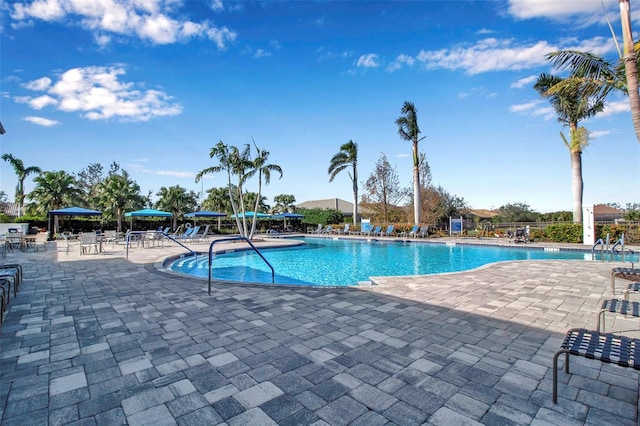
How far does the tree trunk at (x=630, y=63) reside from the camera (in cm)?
458

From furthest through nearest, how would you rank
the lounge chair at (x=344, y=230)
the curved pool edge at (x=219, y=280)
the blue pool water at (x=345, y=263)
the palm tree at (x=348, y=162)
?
1. the palm tree at (x=348, y=162)
2. the lounge chair at (x=344, y=230)
3. the blue pool water at (x=345, y=263)
4. the curved pool edge at (x=219, y=280)

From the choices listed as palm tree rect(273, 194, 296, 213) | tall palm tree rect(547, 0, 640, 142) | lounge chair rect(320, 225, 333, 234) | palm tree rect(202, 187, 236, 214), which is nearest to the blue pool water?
tall palm tree rect(547, 0, 640, 142)

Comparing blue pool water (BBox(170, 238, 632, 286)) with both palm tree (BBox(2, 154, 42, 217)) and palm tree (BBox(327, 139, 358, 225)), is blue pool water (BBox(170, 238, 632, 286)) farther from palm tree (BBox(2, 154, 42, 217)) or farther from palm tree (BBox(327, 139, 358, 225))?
palm tree (BBox(2, 154, 42, 217))

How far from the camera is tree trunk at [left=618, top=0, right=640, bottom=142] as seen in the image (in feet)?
15.0

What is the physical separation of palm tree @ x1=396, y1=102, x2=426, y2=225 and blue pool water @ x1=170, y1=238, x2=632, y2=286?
240 inches

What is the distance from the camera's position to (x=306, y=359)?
2863 millimetres

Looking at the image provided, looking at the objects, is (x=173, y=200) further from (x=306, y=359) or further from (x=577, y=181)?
(x=577, y=181)

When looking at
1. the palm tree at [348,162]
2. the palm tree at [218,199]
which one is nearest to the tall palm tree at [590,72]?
the palm tree at [348,162]

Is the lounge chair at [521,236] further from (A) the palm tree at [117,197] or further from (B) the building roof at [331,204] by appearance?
(B) the building roof at [331,204]

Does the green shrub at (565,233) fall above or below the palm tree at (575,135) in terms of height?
below

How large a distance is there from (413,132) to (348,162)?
23.0 ft

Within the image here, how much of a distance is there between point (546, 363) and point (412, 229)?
18624mm

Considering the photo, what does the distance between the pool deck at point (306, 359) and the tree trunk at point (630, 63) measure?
2916mm

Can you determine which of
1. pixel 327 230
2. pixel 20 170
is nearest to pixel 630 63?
pixel 327 230
